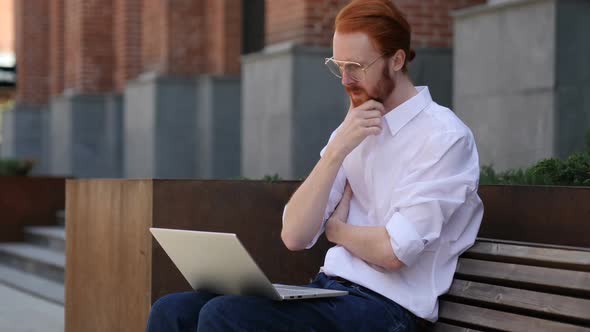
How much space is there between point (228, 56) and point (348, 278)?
32.8ft

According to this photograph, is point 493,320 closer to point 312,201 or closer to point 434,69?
point 312,201

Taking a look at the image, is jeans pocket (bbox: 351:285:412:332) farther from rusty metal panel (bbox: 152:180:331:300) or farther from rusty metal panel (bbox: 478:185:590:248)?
rusty metal panel (bbox: 152:180:331:300)

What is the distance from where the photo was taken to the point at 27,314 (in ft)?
25.0

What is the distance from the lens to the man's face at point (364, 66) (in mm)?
3439

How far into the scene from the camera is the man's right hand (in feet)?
11.3

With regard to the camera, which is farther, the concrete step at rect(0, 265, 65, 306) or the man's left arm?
the concrete step at rect(0, 265, 65, 306)

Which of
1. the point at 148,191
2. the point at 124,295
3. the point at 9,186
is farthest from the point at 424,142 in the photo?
the point at 9,186

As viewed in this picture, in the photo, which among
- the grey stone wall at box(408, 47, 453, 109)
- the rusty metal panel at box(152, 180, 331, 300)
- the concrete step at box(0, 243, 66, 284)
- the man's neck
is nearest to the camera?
the man's neck

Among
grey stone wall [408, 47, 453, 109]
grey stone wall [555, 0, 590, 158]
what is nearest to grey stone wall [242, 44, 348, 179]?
grey stone wall [408, 47, 453, 109]

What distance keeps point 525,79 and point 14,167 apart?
25.5 feet

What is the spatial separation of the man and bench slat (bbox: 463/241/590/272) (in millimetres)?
75

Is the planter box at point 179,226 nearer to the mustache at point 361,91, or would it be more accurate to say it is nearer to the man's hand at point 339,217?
the man's hand at point 339,217

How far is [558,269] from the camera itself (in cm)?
328

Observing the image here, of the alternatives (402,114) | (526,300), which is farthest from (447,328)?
(402,114)
